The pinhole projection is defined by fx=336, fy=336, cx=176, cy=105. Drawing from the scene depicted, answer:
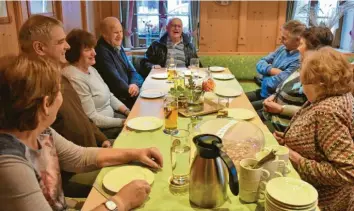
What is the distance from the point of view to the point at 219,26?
185 inches

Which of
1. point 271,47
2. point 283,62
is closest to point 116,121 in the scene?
point 283,62

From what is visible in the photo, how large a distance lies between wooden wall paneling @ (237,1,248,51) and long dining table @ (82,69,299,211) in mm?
2123

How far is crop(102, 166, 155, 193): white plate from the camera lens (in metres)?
1.19

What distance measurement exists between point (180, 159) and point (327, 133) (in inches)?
26.1

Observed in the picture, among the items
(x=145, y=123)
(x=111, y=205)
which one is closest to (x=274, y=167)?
(x=111, y=205)

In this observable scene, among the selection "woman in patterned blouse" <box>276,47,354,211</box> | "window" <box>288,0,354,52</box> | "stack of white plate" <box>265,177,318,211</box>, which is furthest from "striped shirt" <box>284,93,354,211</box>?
"window" <box>288,0,354,52</box>

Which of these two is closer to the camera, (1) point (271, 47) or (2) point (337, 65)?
(2) point (337, 65)

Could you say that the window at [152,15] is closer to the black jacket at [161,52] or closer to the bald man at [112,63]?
the black jacket at [161,52]

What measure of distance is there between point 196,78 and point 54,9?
1.58 m

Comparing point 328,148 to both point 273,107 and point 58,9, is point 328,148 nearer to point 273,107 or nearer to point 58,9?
point 273,107

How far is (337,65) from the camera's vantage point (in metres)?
1.53

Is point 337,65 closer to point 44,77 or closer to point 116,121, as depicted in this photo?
point 44,77

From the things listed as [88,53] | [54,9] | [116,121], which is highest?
[54,9]

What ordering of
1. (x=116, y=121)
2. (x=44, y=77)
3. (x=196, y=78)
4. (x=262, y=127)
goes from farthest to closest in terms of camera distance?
(x=196, y=78), (x=116, y=121), (x=262, y=127), (x=44, y=77)
